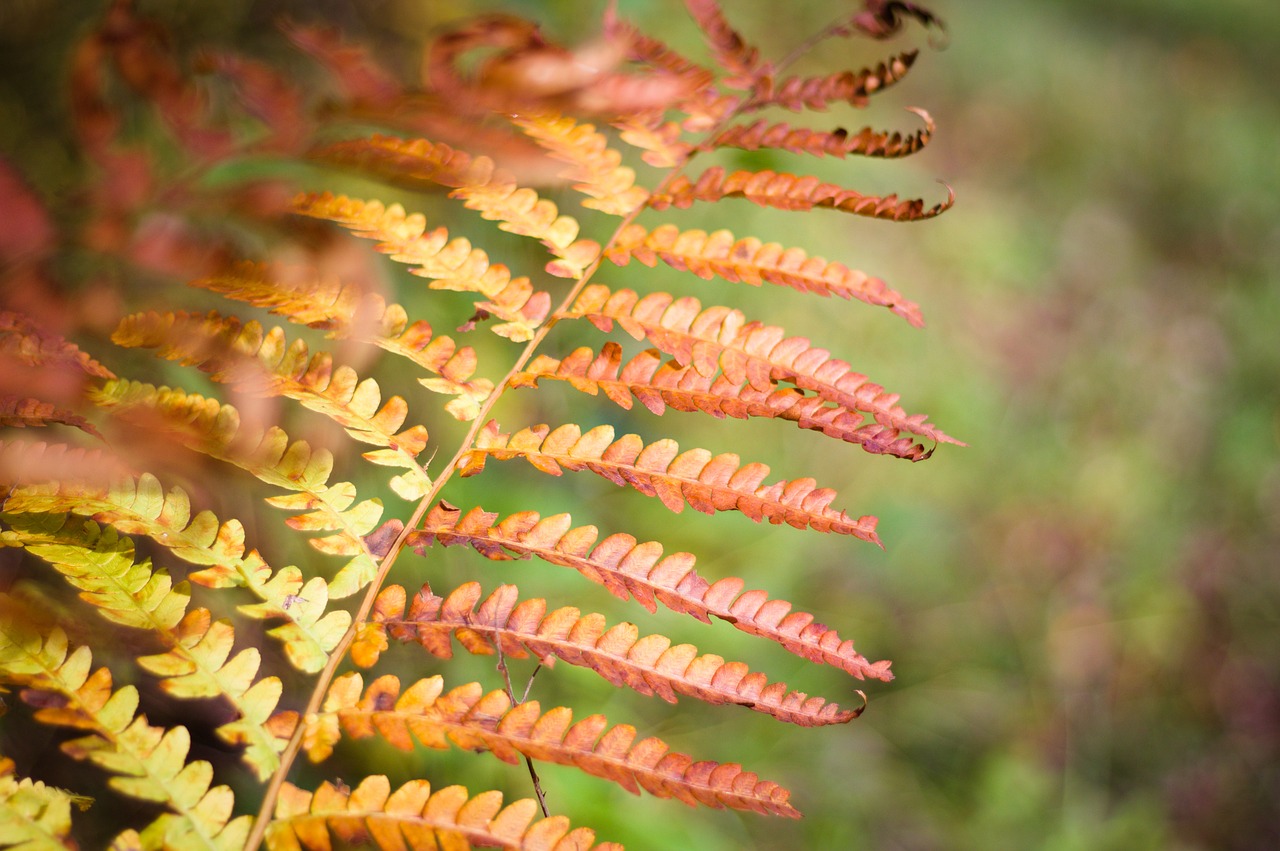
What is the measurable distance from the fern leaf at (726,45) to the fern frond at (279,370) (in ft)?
1.77

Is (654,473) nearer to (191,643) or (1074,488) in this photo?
(191,643)

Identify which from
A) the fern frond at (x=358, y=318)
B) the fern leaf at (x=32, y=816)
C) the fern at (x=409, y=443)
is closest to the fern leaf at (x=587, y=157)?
the fern at (x=409, y=443)

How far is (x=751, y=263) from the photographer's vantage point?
86cm

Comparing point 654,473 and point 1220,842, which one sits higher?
point 654,473

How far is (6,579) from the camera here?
3.25ft

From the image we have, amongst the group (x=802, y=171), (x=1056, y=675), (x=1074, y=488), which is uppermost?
(x=802, y=171)

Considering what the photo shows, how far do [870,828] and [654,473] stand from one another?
154 cm

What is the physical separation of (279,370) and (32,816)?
15.3 inches

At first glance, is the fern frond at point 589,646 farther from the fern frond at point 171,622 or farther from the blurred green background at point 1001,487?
the blurred green background at point 1001,487

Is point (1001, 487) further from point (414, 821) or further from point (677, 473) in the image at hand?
point (414, 821)

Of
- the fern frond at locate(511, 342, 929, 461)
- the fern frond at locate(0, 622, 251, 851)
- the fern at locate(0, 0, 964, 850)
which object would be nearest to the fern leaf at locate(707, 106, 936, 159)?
the fern at locate(0, 0, 964, 850)

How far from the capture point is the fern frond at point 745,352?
77cm

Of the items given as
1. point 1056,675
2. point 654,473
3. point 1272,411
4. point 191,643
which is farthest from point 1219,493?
point 191,643

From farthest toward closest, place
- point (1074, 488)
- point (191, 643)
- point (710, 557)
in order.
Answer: point (1074, 488) < point (710, 557) < point (191, 643)
